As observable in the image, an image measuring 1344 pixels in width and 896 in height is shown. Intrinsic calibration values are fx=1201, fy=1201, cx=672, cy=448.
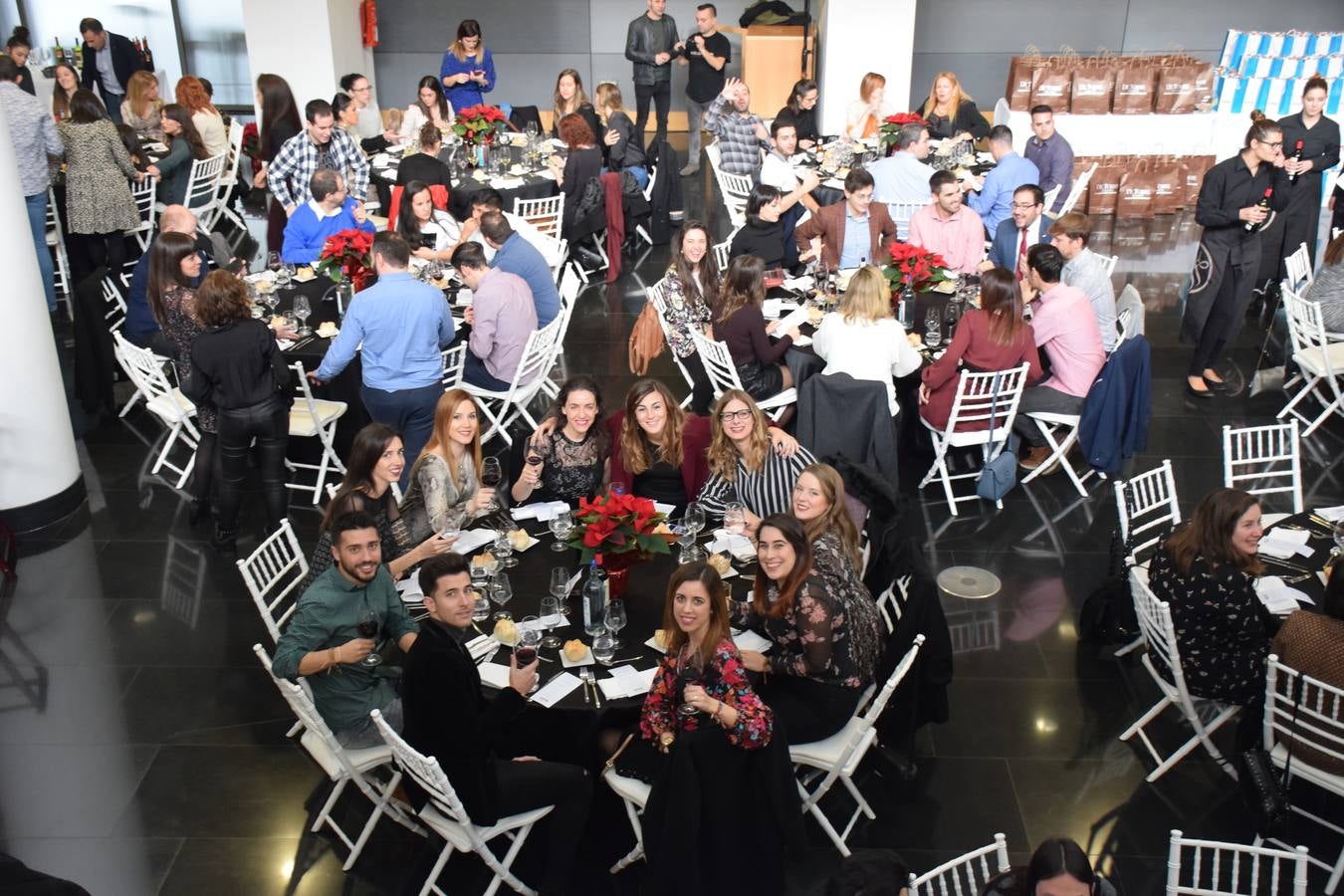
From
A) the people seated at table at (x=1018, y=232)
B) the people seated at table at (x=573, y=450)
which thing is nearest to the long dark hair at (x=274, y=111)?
the people seated at table at (x=1018, y=232)

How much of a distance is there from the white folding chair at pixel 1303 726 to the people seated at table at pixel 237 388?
14.6 feet

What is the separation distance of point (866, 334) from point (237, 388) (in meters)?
3.10

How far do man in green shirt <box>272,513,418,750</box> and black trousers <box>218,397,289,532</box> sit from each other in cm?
194

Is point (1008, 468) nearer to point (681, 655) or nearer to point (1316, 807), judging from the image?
point (1316, 807)

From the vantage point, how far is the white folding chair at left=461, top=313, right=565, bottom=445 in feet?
22.2

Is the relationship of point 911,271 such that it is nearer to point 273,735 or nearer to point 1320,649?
point 1320,649

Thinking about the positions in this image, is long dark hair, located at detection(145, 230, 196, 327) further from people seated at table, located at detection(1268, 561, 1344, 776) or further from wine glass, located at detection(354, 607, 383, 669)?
people seated at table, located at detection(1268, 561, 1344, 776)

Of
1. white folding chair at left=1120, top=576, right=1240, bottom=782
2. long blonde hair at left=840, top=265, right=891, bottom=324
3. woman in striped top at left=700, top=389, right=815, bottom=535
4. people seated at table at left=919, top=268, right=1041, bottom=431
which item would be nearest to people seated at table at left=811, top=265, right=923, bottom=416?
long blonde hair at left=840, top=265, right=891, bottom=324

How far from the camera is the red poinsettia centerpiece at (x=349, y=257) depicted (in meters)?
7.12

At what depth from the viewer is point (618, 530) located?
4.13 meters

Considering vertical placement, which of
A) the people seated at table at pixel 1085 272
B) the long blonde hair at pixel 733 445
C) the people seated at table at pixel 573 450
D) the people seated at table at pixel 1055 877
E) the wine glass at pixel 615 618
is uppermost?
the people seated at table at pixel 1055 877

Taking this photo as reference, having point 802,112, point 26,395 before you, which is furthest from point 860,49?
point 26,395

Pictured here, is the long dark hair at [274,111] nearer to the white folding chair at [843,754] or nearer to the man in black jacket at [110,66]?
the man in black jacket at [110,66]

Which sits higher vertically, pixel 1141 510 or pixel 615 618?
pixel 615 618
